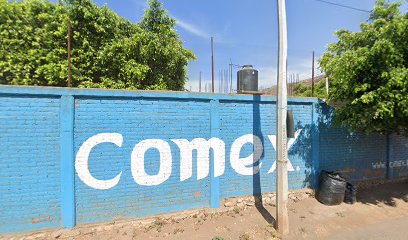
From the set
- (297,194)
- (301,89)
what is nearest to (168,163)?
(297,194)

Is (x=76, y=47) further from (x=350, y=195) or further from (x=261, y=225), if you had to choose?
(x=350, y=195)

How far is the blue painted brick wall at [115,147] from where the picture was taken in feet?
12.0

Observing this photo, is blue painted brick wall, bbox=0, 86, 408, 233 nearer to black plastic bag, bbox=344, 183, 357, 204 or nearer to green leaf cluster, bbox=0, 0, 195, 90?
black plastic bag, bbox=344, 183, 357, 204

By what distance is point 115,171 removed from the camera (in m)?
4.14

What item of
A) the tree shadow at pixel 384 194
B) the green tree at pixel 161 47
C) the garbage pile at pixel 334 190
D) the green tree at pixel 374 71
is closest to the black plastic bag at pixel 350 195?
the garbage pile at pixel 334 190

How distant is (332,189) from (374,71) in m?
2.91

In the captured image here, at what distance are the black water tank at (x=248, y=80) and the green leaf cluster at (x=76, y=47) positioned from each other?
10.9 feet

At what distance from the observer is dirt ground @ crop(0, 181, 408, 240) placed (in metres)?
3.97

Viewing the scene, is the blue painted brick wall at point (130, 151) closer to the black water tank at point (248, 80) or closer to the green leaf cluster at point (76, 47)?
the black water tank at point (248, 80)

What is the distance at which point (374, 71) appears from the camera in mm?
4398

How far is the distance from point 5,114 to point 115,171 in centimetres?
207

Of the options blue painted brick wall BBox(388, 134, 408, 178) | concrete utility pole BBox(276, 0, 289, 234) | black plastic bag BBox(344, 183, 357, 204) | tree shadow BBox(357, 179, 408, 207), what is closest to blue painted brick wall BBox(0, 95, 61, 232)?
concrete utility pole BBox(276, 0, 289, 234)

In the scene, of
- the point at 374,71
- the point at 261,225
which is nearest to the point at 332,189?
the point at 261,225

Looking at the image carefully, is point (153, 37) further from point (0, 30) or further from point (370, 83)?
point (370, 83)
